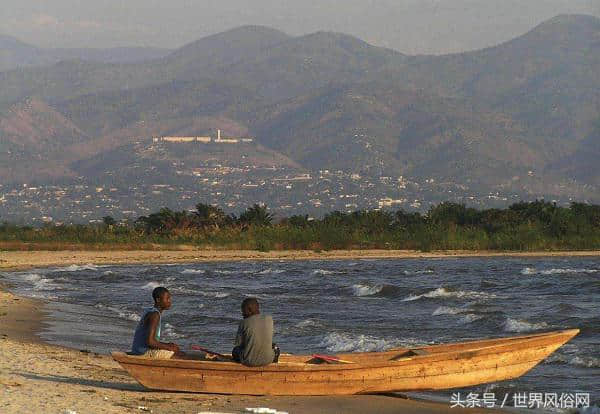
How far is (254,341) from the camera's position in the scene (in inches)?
656

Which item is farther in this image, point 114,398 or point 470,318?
point 470,318

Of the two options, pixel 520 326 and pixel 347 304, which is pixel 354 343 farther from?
pixel 347 304

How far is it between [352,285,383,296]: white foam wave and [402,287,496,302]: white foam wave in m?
2.09

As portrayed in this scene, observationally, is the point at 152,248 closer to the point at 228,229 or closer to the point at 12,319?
the point at 228,229

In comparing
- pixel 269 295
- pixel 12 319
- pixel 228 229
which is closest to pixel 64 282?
pixel 269 295

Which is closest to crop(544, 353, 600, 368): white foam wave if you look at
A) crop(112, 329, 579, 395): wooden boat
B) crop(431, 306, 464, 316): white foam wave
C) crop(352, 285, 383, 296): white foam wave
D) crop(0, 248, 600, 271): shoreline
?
crop(112, 329, 579, 395): wooden boat

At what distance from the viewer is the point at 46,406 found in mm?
14992

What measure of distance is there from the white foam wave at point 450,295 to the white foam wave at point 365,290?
6.84 ft

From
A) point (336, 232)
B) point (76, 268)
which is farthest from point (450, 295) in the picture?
point (336, 232)

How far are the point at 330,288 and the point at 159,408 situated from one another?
29.1 meters

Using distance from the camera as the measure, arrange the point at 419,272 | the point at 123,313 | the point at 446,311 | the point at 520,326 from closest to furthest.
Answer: the point at 520,326 < the point at 123,313 < the point at 446,311 < the point at 419,272

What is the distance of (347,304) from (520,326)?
381 inches

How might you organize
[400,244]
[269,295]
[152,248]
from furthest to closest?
1. [400,244]
2. [152,248]
3. [269,295]

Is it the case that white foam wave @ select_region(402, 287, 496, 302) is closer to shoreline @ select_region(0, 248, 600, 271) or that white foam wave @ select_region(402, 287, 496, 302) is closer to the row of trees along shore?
shoreline @ select_region(0, 248, 600, 271)
